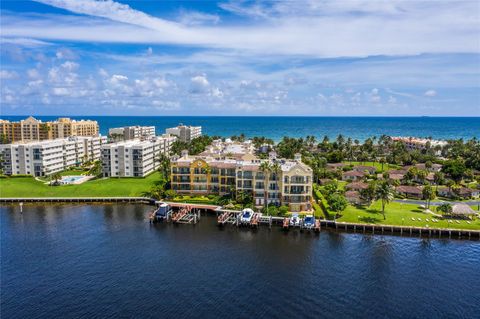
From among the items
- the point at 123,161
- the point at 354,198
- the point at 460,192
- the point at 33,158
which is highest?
the point at 33,158

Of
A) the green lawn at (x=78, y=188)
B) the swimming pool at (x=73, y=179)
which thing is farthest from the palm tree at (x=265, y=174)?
the swimming pool at (x=73, y=179)

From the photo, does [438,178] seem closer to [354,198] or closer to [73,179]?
[354,198]

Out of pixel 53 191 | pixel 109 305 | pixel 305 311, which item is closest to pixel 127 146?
pixel 53 191

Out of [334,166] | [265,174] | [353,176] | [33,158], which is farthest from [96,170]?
[353,176]

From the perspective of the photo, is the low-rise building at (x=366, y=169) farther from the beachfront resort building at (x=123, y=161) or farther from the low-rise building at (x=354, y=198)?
the beachfront resort building at (x=123, y=161)

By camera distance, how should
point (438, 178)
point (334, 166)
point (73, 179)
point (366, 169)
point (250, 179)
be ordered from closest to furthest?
point (250, 179)
point (438, 178)
point (73, 179)
point (366, 169)
point (334, 166)

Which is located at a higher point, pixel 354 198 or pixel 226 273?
pixel 354 198
